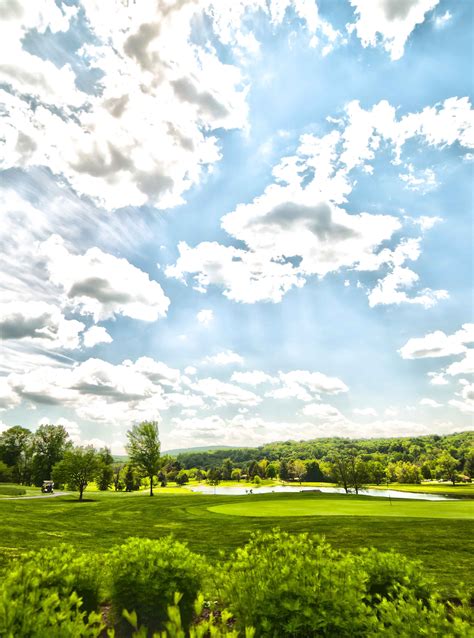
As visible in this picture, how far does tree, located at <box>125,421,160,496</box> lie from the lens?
51.3 metres

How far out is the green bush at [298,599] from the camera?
414cm

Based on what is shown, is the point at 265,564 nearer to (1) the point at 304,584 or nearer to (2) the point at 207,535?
(1) the point at 304,584

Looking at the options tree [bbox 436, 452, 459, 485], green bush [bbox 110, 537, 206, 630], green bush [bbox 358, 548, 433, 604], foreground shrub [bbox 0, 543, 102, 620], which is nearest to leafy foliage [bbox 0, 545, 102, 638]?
foreground shrub [bbox 0, 543, 102, 620]

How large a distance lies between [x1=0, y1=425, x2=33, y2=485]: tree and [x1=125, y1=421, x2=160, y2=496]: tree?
180ft

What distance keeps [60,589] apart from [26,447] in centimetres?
10440

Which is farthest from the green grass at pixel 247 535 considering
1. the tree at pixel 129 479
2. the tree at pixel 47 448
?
the tree at pixel 129 479

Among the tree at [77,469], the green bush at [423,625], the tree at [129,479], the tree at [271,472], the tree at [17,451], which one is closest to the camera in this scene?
the green bush at [423,625]

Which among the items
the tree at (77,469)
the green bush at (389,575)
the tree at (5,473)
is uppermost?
the green bush at (389,575)

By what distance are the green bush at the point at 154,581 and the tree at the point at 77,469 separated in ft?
168

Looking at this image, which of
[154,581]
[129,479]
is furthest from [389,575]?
[129,479]

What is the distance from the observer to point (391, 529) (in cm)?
1802

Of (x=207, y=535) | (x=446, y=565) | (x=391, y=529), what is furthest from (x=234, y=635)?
(x=391, y=529)

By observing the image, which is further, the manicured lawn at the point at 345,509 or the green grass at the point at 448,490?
the green grass at the point at 448,490

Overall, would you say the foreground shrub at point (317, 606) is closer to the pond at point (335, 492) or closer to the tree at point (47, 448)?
the pond at point (335, 492)
